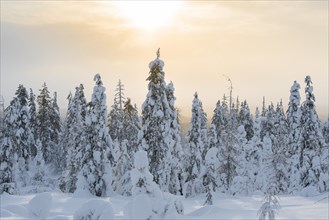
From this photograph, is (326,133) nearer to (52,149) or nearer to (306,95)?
(306,95)

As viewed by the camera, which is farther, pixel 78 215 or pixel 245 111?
pixel 245 111

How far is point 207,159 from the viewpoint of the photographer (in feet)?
114

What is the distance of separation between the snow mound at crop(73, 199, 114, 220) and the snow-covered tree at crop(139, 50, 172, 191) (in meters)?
17.2

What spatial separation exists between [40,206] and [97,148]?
733 inches

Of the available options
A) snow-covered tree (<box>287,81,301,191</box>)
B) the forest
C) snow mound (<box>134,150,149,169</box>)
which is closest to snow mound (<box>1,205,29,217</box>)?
snow mound (<box>134,150,149,169</box>)

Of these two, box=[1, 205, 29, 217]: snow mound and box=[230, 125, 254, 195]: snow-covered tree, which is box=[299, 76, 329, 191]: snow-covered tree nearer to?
box=[230, 125, 254, 195]: snow-covered tree

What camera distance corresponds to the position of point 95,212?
39.0 feet

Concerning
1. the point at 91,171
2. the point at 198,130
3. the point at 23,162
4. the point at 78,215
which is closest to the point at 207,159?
the point at 198,130

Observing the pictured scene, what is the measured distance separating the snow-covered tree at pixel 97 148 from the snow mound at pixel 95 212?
19.6 metres

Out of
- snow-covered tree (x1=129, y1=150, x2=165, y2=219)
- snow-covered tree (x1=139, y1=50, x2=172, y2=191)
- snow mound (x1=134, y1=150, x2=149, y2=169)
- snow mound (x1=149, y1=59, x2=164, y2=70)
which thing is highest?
snow mound (x1=149, y1=59, x2=164, y2=70)

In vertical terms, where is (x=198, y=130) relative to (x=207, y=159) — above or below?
above

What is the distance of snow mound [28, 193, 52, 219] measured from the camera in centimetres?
1304

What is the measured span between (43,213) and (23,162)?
39.9m

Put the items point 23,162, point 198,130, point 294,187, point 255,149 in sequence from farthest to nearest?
point 23,162, point 255,149, point 198,130, point 294,187
